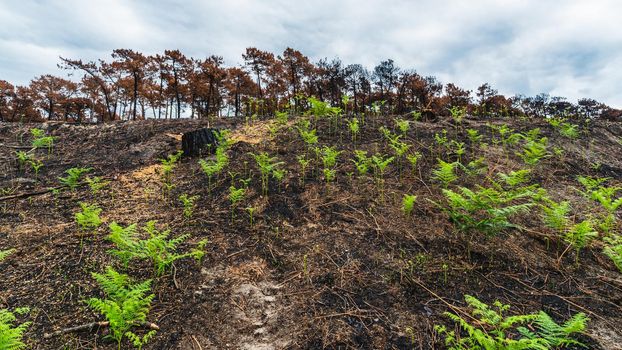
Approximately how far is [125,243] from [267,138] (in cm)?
523

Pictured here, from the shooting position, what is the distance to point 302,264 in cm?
408

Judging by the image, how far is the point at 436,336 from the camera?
304 centimetres

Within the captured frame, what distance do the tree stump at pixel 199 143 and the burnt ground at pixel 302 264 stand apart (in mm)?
775

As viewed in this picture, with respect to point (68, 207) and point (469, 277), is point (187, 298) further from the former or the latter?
point (68, 207)

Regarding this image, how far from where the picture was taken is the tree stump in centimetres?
769

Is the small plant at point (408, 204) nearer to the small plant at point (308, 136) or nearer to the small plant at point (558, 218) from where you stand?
the small plant at point (558, 218)

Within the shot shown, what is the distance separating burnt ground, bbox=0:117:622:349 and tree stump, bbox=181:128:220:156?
30.5 inches

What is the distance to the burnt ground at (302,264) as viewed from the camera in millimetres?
3172

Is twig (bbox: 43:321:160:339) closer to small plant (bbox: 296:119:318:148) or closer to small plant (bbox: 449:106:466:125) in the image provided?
small plant (bbox: 296:119:318:148)

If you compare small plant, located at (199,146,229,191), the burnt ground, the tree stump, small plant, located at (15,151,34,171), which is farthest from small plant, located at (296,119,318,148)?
small plant, located at (15,151,34,171)

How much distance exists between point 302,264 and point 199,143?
490 cm

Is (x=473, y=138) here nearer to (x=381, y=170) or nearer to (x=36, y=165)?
(x=381, y=170)

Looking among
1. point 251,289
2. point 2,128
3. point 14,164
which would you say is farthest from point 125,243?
point 2,128

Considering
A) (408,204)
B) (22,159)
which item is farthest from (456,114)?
(22,159)
